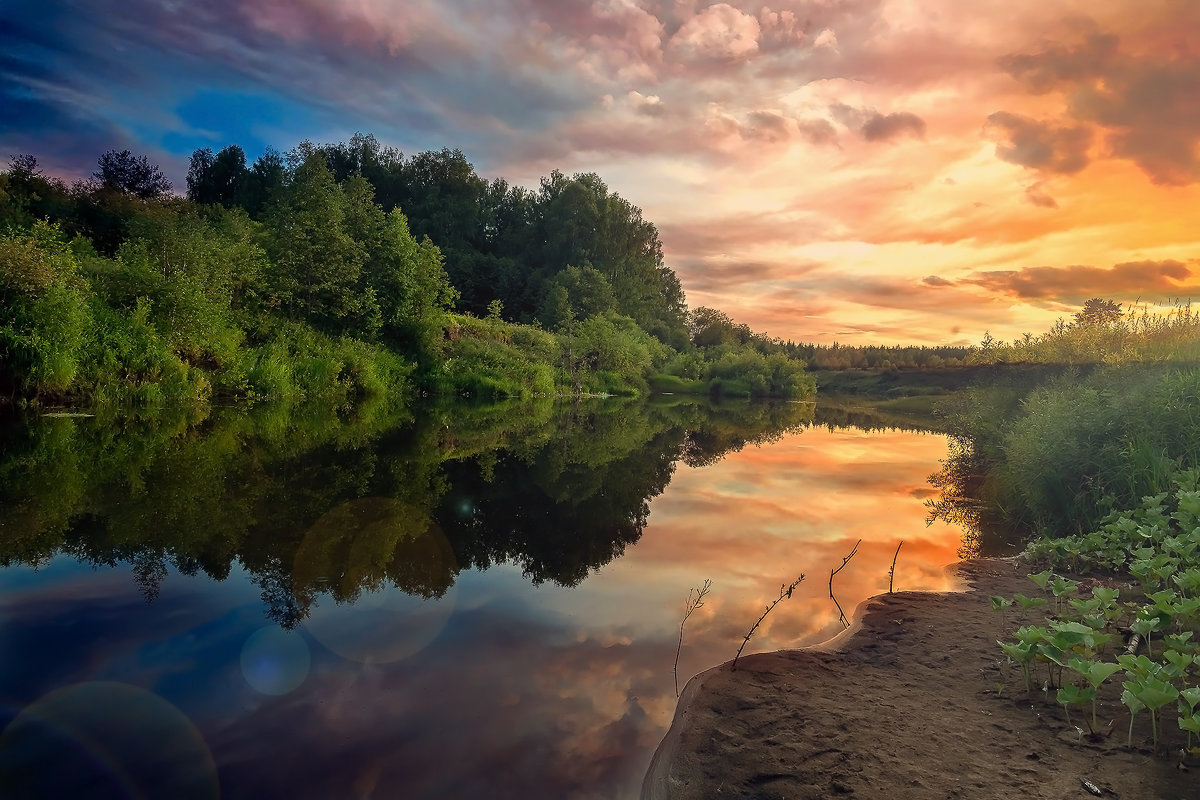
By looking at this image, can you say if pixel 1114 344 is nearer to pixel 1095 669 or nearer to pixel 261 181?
pixel 1095 669

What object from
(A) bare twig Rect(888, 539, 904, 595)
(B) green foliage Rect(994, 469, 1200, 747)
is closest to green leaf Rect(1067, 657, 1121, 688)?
(B) green foliage Rect(994, 469, 1200, 747)

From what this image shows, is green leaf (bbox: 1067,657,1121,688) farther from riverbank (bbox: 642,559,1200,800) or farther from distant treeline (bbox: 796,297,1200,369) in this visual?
distant treeline (bbox: 796,297,1200,369)

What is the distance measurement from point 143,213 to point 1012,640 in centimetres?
3801

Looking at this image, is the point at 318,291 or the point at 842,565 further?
the point at 318,291

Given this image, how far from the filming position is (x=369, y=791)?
9.54ft

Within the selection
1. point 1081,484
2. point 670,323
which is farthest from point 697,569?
point 670,323

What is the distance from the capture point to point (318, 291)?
27188 millimetres

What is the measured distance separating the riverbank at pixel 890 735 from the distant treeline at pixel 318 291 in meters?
18.0

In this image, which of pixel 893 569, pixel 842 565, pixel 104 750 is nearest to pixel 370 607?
pixel 104 750

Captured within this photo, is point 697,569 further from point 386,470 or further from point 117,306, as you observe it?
point 117,306

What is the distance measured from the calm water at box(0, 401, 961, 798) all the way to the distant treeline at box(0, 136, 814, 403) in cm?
554

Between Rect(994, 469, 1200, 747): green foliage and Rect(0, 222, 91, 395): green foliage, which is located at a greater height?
Rect(0, 222, 91, 395): green foliage

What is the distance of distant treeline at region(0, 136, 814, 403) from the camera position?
16438 mm

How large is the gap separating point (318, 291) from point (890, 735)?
2835cm
